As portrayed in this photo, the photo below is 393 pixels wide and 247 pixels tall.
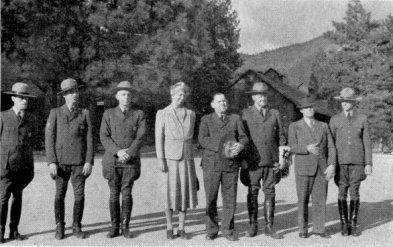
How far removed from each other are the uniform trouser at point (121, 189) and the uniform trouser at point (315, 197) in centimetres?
217

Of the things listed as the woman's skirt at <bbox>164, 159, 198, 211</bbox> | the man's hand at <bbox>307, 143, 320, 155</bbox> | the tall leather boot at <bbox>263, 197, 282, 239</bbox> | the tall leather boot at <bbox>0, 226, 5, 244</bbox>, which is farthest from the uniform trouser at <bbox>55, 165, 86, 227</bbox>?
the man's hand at <bbox>307, 143, 320, 155</bbox>

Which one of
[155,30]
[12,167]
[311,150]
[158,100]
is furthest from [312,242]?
[155,30]

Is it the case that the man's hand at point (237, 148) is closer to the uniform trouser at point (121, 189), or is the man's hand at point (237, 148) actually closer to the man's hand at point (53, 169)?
the uniform trouser at point (121, 189)

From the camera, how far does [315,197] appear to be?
20.1ft

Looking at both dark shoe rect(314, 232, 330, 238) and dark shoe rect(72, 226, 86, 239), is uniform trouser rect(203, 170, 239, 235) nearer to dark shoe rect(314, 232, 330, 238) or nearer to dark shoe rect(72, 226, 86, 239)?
dark shoe rect(314, 232, 330, 238)

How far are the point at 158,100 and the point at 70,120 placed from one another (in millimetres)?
15801

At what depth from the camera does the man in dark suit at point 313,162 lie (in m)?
6.00

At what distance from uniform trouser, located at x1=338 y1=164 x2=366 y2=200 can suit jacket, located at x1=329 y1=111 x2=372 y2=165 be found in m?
0.09

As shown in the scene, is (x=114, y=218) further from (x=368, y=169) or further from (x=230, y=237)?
(x=368, y=169)

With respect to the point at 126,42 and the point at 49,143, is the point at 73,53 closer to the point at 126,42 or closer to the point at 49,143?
the point at 126,42

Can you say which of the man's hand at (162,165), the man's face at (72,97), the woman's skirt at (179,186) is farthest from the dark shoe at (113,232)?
Result: the man's face at (72,97)

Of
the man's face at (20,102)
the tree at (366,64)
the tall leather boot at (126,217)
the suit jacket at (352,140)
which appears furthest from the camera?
the tree at (366,64)

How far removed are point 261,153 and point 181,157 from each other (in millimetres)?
1036

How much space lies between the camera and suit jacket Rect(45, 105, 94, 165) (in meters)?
5.77
